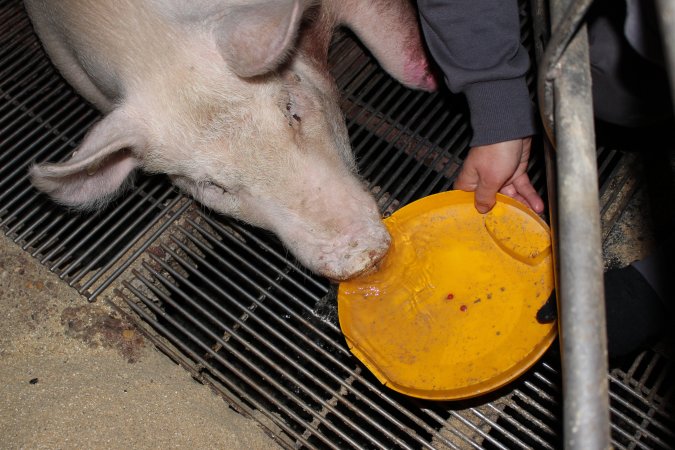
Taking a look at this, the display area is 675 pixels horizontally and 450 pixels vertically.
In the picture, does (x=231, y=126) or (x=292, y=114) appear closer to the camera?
(x=231, y=126)

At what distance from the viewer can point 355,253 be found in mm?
1907

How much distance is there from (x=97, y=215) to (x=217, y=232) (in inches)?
19.7

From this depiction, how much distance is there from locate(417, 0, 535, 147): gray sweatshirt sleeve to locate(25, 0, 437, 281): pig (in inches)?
16.3

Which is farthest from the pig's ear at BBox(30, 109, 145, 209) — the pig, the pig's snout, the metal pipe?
the metal pipe

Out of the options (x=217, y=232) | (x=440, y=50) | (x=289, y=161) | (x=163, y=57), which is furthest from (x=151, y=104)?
(x=440, y=50)

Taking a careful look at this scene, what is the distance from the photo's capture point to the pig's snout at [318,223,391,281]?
1909 mm

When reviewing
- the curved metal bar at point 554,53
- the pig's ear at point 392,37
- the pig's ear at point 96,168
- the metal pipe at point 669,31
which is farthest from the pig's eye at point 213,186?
the metal pipe at point 669,31

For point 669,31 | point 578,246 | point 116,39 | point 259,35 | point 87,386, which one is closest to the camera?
point 669,31

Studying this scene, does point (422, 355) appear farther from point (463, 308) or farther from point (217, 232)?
point (217, 232)

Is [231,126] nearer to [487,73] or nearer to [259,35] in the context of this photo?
[259,35]

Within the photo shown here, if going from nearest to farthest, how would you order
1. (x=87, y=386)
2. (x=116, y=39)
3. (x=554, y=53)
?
(x=554, y=53)
(x=116, y=39)
(x=87, y=386)

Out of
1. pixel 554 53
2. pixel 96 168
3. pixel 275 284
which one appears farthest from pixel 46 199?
pixel 554 53

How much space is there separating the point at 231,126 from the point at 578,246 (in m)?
1.20

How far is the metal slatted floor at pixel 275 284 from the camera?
86.9 inches
